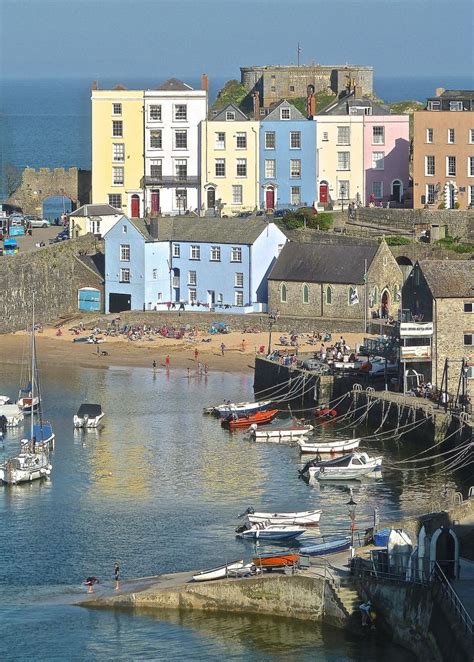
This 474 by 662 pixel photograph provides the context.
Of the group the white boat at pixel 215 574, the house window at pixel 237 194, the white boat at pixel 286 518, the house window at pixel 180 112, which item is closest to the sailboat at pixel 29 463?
the white boat at pixel 286 518

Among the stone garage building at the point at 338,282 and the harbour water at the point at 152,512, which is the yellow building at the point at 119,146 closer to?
the stone garage building at the point at 338,282

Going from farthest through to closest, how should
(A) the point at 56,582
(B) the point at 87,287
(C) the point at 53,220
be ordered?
(C) the point at 53,220 < (B) the point at 87,287 < (A) the point at 56,582

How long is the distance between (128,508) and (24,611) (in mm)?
10103

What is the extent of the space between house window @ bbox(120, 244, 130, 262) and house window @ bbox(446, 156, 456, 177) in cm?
1667

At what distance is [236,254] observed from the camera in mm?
87250

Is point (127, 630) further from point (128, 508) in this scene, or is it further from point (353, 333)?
point (353, 333)

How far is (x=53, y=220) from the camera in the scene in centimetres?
10894

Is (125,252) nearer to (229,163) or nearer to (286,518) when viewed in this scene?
(229,163)

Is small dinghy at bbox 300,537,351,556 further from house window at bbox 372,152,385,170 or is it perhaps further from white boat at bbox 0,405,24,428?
house window at bbox 372,152,385,170

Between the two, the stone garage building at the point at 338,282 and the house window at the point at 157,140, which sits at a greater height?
the house window at the point at 157,140

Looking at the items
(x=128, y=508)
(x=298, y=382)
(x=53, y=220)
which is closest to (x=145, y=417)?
(x=298, y=382)

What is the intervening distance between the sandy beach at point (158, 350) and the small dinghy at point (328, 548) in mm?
30237

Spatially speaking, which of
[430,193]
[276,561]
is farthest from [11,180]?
[276,561]

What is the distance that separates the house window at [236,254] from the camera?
87162mm
